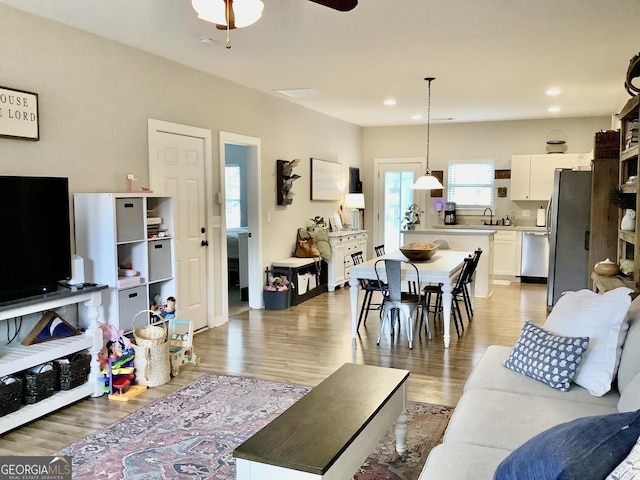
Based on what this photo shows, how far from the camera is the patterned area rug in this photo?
107 inches

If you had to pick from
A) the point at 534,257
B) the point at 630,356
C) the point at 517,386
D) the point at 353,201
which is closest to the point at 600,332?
the point at 630,356

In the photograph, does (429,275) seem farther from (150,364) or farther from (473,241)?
(473,241)

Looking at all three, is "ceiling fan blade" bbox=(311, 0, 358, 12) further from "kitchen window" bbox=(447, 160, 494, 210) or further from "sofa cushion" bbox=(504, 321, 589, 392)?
"kitchen window" bbox=(447, 160, 494, 210)

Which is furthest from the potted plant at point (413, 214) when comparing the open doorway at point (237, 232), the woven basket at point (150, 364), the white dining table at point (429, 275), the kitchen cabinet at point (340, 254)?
the woven basket at point (150, 364)

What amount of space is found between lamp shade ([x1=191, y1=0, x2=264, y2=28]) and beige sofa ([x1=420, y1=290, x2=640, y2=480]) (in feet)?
6.48

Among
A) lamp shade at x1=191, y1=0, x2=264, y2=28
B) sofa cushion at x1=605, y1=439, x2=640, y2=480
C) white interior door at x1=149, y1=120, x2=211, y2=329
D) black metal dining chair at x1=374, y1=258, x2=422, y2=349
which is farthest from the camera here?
white interior door at x1=149, y1=120, x2=211, y2=329

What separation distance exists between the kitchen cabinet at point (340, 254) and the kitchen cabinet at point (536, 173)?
2766 mm

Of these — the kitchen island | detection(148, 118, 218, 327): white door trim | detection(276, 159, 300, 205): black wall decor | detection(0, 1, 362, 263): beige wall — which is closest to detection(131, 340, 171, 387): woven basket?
detection(0, 1, 362, 263): beige wall

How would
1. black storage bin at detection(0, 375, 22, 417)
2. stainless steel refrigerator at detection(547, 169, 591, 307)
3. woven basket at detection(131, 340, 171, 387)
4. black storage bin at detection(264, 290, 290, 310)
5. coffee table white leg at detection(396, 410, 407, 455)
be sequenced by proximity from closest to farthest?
coffee table white leg at detection(396, 410, 407, 455), black storage bin at detection(0, 375, 22, 417), woven basket at detection(131, 340, 171, 387), stainless steel refrigerator at detection(547, 169, 591, 307), black storage bin at detection(264, 290, 290, 310)

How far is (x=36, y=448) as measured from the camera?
2979 mm

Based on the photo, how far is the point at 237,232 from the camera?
7730 mm

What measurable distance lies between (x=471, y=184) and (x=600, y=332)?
23.2 ft

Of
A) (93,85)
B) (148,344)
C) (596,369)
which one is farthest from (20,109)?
(596,369)

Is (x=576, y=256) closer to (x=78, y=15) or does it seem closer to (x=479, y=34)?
(x=479, y=34)
